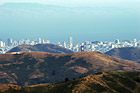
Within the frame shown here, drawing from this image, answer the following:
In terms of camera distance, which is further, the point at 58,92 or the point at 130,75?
the point at 130,75

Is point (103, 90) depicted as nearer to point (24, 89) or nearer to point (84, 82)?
point (84, 82)

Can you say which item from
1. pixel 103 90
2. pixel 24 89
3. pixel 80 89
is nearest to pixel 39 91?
pixel 24 89

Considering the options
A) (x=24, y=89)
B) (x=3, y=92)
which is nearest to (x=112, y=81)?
(x=24, y=89)

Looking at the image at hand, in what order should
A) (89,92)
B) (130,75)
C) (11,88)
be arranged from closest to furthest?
(89,92) < (11,88) < (130,75)

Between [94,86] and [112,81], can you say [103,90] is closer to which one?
[94,86]

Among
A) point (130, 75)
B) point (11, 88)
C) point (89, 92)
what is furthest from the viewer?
point (130, 75)

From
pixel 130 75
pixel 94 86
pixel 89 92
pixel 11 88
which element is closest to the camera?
pixel 89 92
